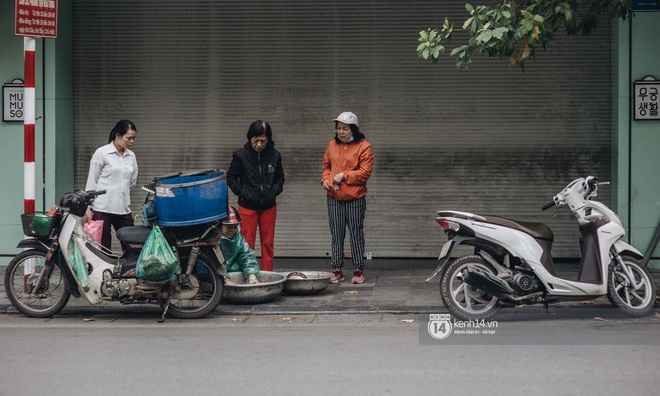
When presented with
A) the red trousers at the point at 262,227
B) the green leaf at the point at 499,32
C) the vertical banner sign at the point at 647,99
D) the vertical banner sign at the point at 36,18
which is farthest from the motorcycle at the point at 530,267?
the vertical banner sign at the point at 36,18

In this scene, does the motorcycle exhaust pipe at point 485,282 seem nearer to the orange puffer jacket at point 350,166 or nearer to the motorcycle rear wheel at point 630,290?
the motorcycle rear wheel at point 630,290

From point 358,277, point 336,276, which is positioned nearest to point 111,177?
point 336,276

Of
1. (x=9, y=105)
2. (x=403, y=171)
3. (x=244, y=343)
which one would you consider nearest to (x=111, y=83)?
(x=9, y=105)

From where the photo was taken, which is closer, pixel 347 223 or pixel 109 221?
pixel 109 221

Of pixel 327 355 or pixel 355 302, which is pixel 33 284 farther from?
pixel 327 355

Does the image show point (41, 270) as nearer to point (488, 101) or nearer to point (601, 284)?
point (601, 284)

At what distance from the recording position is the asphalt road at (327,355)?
653 centimetres

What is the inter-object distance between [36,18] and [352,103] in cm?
445

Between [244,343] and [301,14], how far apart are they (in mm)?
6353

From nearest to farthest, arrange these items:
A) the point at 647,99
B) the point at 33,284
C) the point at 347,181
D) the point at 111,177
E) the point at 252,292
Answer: the point at 33,284 < the point at 252,292 < the point at 111,177 < the point at 347,181 < the point at 647,99

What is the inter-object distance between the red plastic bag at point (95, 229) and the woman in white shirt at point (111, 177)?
0.21m

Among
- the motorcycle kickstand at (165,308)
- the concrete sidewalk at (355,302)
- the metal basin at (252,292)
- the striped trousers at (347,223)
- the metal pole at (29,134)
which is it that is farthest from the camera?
the striped trousers at (347,223)

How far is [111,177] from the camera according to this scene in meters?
10.5

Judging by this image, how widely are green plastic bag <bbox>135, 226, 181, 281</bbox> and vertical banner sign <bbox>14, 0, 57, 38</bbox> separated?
2.99 m
